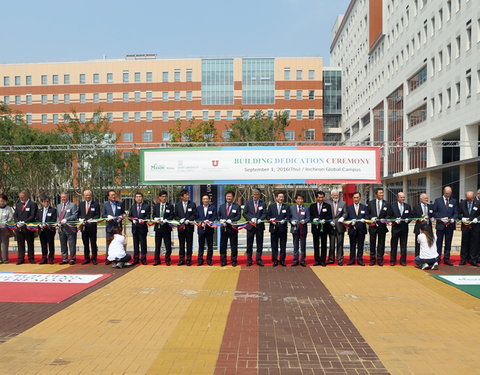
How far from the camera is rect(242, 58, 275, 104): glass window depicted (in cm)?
6906

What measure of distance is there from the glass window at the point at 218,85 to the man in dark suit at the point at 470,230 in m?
60.2

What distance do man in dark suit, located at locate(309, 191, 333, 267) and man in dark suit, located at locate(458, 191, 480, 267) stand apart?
11.0ft

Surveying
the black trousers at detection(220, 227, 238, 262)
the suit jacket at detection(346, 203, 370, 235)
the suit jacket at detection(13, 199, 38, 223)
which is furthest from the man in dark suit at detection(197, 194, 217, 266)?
the suit jacket at detection(13, 199, 38, 223)

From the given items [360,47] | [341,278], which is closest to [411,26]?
[360,47]

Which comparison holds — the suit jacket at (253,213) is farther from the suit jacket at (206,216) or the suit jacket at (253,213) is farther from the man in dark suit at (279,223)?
the suit jacket at (206,216)

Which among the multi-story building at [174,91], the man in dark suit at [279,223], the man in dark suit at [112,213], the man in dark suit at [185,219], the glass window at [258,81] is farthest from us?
the multi-story building at [174,91]

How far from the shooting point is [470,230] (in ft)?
35.7

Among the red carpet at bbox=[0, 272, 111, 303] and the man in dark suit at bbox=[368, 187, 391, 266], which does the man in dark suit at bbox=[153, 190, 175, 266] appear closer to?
the red carpet at bbox=[0, 272, 111, 303]

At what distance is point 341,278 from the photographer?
9281mm

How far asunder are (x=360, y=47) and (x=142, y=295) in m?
59.7

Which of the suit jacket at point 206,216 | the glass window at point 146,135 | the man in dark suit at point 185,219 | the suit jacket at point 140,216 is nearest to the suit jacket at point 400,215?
the suit jacket at point 206,216

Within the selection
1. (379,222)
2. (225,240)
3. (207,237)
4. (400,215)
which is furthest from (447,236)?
(207,237)

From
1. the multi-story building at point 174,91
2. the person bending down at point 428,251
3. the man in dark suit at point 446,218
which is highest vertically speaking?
the multi-story building at point 174,91

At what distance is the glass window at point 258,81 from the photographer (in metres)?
69.1
